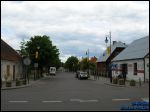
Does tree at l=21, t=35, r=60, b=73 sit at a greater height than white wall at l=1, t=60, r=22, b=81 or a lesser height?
greater

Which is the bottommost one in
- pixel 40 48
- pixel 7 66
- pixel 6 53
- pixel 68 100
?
pixel 68 100

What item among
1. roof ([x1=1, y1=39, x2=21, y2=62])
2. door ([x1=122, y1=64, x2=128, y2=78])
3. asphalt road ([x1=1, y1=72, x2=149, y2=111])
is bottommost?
asphalt road ([x1=1, y1=72, x2=149, y2=111])

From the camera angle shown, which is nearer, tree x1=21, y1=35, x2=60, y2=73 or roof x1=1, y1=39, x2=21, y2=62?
roof x1=1, y1=39, x2=21, y2=62

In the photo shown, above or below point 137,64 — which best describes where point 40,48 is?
above

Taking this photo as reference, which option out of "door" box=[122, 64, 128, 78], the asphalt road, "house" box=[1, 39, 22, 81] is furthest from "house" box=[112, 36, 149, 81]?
the asphalt road

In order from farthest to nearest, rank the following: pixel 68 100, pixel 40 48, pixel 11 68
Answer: pixel 40 48 < pixel 11 68 < pixel 68 100

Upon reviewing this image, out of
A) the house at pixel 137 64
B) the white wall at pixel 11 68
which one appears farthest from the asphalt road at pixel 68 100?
the white wall at pixel 11 68

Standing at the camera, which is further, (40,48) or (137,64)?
(40,48)

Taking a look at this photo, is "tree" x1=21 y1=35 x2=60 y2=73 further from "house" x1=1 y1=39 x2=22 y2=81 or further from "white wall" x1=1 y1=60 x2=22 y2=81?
"house" x1=1 y1=39 x2=22 y2=81

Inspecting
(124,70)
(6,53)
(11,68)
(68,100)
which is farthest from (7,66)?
(68,100)

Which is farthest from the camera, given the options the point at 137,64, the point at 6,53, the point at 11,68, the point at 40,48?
the point at 40,48

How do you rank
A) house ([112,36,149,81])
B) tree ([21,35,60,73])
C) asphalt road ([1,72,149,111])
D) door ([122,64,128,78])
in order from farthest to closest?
tree ([21,35,60,73]), door ([122,64,128,78]), house ([112,36,149,81]), asphalt road ([1,72,149,111])

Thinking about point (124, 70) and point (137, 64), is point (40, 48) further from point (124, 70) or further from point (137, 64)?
point (137, 64)

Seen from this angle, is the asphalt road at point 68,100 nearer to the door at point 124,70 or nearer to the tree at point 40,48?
the door at point 124,70
